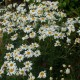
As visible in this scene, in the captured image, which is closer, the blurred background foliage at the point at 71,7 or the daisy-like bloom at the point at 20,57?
the daisy-like bloom at the point at 20,57

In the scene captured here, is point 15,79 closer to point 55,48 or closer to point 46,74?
point 46,74

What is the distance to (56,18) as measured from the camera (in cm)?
423

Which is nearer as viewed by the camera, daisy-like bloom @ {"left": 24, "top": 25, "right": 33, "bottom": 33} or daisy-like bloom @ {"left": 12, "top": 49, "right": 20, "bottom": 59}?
daisy-like bloom @ {"left": 12, "top": 49, "right": 20, "bottom": 59}

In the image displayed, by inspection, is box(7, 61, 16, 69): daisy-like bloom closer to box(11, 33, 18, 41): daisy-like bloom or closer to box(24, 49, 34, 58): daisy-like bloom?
box(24, 49, 34, 58): daisy-like bloom

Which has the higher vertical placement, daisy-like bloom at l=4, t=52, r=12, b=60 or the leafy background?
daisy-like bloom at l=4, t=52, r=12, b=60

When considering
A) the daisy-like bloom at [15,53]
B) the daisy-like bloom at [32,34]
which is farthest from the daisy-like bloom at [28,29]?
the daisy-like bloom at [15,53]

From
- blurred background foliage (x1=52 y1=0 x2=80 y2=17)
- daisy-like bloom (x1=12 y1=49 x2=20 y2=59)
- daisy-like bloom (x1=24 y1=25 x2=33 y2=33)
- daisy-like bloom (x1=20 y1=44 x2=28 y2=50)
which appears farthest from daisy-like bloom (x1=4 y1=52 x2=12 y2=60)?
blurred background foliage (x1=52 y1=0 x2=80 y2=17)

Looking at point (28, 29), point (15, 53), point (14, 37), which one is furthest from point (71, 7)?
point (15, 53)

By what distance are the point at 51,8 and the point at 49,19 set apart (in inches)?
13.1

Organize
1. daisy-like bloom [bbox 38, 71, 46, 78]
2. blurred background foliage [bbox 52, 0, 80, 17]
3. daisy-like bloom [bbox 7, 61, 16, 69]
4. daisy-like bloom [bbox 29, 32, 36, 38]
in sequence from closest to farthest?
daisy-like bloom [bbox 38, 71, 46, 78], daisy-like bloom [bbox 7, 61, 16, 69], daisy-like bloom [bbox 29, 32, 36, 38], blurred background foliage [bbox 52, 0, 80, 17]

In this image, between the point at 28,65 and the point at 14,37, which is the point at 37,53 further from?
the point at 14,37

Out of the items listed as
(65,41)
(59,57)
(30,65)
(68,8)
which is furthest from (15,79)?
(68,8)

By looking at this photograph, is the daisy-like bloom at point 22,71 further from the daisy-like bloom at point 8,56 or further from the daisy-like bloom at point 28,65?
the daisy-like bloom at point 8,56

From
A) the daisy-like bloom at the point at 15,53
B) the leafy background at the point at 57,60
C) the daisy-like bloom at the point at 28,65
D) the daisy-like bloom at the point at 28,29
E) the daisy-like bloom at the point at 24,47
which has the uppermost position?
the daisy-like bloom at the point at 28,29
